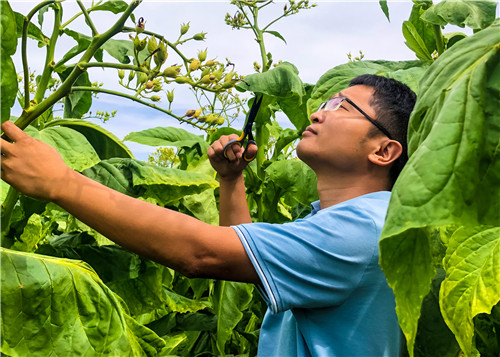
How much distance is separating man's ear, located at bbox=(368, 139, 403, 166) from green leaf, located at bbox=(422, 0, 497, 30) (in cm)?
34

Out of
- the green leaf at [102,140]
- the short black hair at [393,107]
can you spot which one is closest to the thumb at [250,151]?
the short black hair at [393,107]

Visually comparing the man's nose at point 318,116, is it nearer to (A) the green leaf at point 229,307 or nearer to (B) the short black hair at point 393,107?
(B) the short black hair at point 393,107

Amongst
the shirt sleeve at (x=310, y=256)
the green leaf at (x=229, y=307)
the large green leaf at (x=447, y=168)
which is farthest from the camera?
the green leaf at (x=229, y=307)

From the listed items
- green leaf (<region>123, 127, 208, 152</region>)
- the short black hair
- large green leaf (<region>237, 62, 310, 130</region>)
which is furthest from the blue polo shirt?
green leaf (<region>123, 127, 208, 152</region>)

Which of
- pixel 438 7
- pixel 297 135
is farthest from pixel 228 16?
pixel 438 7

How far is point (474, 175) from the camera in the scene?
0.62m

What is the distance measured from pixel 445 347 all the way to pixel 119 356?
34.8 inches

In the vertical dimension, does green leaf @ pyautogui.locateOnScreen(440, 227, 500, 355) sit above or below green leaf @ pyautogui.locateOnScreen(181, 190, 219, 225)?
above

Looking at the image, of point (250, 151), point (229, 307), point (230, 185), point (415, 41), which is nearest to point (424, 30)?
point (415, 41)

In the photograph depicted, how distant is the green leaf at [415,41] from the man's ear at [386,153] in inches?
16.5

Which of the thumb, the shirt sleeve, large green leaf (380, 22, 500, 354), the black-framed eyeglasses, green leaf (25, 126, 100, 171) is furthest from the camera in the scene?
the thumb

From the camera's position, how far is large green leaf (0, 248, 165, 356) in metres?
1.44

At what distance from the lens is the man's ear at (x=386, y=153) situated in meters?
1.62

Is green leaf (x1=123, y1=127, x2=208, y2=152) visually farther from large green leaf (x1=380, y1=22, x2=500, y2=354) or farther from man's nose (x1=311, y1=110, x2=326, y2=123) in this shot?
large green leaf (x1=380, y1=22, x2=500, y2=354)
